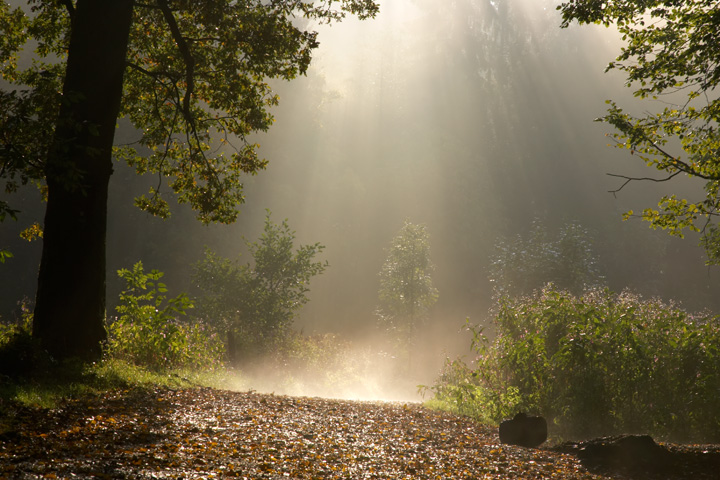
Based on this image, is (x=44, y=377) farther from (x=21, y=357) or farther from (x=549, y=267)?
(x=549, y=267)

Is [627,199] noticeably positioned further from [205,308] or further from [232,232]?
[205,308]

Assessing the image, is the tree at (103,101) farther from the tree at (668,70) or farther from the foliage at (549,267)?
the foliage at (549,267)

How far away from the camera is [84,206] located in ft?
23.2

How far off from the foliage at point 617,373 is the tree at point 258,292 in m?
10.6

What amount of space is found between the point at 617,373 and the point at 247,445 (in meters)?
6.59

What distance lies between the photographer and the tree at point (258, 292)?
62.2ft

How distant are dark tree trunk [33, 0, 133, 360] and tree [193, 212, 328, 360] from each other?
11.4 m

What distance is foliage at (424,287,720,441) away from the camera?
8453 mm

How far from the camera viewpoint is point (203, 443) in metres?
5.12

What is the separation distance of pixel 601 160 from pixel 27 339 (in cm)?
5946

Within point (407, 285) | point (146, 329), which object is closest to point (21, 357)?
point (146, 329)

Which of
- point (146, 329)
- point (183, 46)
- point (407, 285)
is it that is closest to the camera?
point (183, 46)

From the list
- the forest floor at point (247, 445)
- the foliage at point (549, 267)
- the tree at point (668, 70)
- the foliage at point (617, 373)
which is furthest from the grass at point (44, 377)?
the foliage at point (549, 267)

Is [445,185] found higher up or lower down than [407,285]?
higher up
